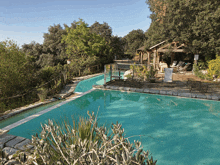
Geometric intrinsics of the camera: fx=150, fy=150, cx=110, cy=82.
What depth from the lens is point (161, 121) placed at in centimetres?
576

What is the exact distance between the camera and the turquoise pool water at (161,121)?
4009 mm

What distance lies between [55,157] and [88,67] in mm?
15581

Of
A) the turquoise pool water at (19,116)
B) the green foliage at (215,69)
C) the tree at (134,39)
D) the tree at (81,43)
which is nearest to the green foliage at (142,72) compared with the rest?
the green foliage at (215,69)

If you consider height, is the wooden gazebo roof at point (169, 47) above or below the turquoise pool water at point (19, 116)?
above

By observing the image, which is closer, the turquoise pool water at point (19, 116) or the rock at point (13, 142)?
the rock at point (13, 142)

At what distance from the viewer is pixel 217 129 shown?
5195 mm

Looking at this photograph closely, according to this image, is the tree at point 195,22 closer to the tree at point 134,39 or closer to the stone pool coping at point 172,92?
the stone pool coping at point 172,92

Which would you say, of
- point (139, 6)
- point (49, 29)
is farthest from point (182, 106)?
point (49, 29)

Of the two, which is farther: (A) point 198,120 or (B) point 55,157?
(A) point 198,120

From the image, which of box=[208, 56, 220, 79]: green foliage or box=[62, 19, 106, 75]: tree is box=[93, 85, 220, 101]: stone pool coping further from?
box=[62, 19, 106, 75]: tree

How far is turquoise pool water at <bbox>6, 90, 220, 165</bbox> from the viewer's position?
4.01m

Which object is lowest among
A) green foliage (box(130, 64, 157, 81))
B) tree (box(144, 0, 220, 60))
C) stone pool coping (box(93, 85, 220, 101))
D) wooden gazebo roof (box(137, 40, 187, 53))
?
stone pool coping (box(93, 85, 220, 101))

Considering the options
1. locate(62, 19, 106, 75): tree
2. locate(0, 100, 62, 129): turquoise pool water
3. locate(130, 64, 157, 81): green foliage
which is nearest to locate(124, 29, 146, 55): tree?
locate(62, 19, 106, 75): tree

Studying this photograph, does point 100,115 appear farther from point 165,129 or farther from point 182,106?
point 182,106
